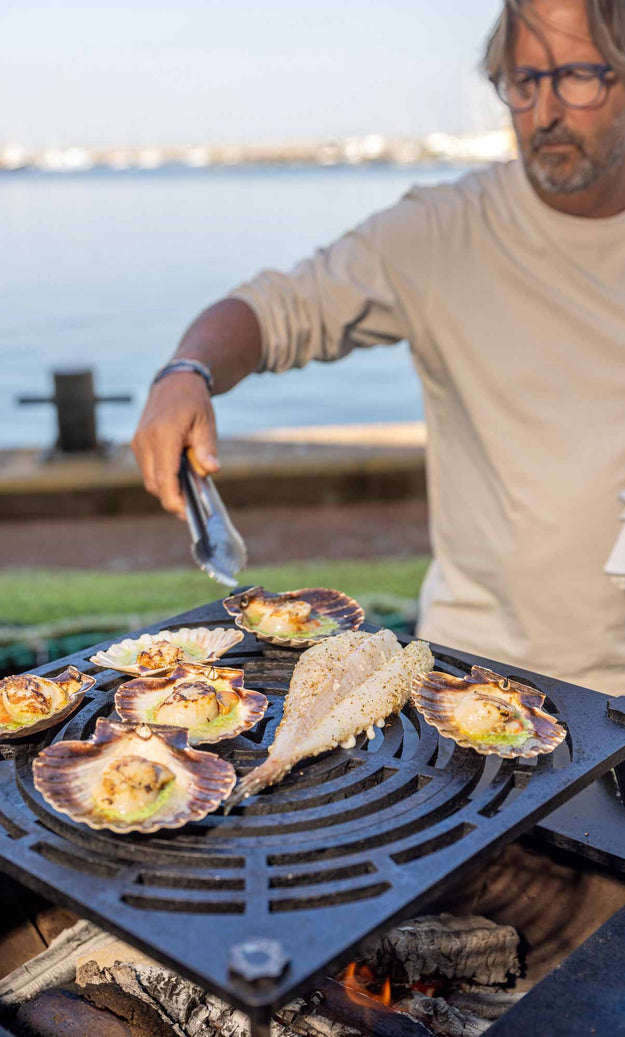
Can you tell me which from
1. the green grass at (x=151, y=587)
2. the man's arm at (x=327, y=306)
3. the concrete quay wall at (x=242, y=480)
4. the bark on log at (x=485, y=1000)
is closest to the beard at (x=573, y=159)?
the man's arm at (x=327, y=306)

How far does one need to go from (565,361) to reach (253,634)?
1.05 metres

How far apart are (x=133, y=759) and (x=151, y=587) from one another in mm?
4252

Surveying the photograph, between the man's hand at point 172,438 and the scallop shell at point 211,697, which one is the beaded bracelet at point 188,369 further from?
the scallop shell at point 211,697

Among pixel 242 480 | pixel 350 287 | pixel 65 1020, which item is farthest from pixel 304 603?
pixel 242 480

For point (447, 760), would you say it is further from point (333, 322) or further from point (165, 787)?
point (333, 322)

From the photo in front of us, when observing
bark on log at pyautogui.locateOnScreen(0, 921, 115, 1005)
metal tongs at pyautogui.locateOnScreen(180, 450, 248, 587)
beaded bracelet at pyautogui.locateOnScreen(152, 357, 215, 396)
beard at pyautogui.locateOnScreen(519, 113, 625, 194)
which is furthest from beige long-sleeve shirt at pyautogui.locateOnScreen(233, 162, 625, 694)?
bark on log at pyautogui.locateOnScreen(0, 921, 115, 1005)

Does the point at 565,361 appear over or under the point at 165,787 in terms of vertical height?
over

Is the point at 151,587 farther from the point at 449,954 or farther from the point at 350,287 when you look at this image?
the point at 449,954

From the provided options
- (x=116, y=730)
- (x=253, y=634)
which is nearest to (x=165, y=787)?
(x=116, y=730)

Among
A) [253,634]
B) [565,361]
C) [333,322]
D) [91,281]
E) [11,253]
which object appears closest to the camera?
[253,634]

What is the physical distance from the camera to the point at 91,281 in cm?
2611

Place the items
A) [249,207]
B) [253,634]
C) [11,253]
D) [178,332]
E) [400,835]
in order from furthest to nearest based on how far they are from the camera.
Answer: [249,207] < [11,253] < [178,332] < [253,634] < [400,835]

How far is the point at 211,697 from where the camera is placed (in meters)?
1.34

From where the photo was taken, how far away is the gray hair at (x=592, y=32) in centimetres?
195
